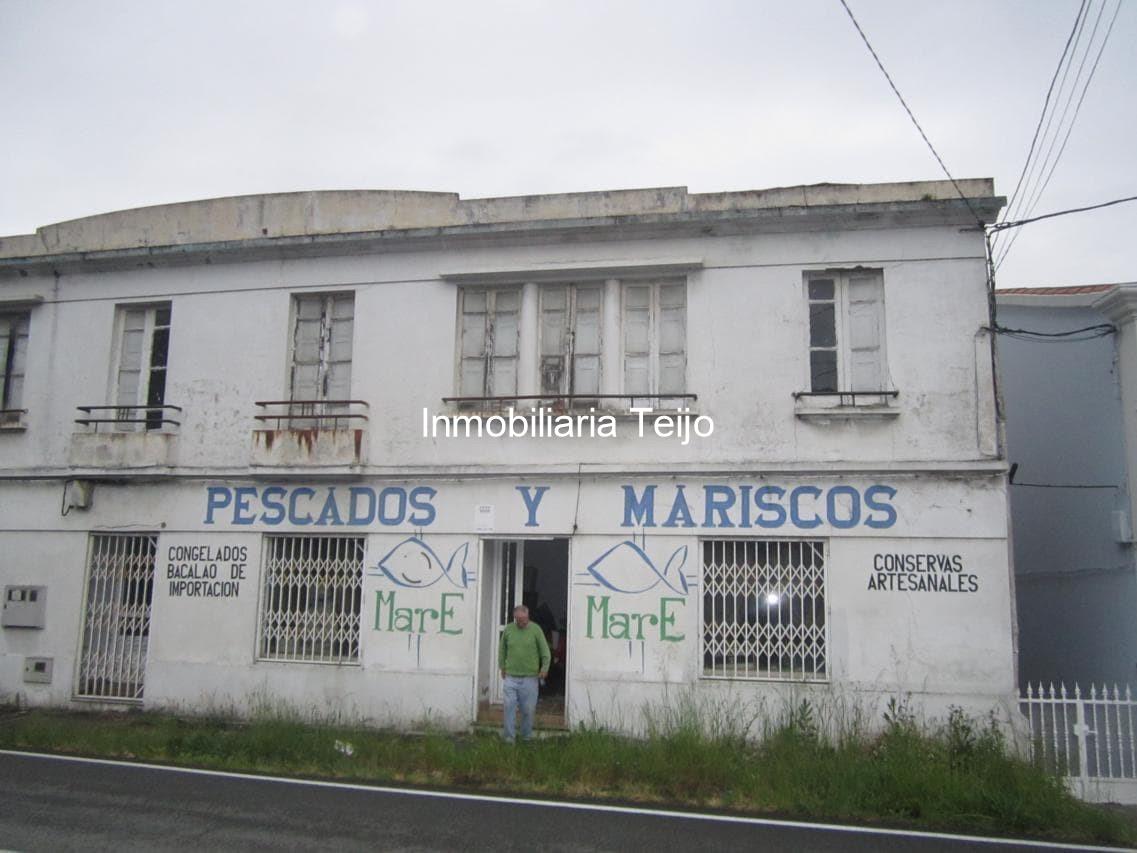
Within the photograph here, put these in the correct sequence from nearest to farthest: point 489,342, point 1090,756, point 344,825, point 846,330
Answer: point 344,825 → point 1090,756 → point 846,330 → point 489,342

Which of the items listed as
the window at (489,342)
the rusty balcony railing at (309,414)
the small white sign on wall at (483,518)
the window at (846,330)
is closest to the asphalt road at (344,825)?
the small white sign on wall at (483,518)

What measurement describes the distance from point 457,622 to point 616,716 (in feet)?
7.02

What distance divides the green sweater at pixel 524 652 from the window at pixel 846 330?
4167 mm

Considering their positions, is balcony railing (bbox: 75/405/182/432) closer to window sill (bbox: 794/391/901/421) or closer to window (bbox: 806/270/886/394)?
window sill (bbox: 794/391/901/421)

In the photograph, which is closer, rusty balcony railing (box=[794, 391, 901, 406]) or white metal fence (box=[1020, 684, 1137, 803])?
white metal fence (box=[1020, 684, 1137, 803])

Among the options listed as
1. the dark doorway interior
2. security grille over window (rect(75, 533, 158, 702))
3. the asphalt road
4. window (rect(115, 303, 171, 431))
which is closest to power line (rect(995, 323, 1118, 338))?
the dark doorway interior

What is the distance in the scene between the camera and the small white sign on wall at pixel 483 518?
35.9ft

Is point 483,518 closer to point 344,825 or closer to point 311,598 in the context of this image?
point 311,598

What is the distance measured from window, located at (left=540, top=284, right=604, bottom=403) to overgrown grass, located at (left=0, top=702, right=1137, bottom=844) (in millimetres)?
3999

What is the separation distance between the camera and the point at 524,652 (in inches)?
387

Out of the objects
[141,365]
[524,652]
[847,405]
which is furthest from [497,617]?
[141,365]

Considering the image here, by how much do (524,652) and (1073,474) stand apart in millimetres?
7512

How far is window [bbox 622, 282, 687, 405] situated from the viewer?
432 inches

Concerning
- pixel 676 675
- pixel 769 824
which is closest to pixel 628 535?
pixel 676 675
